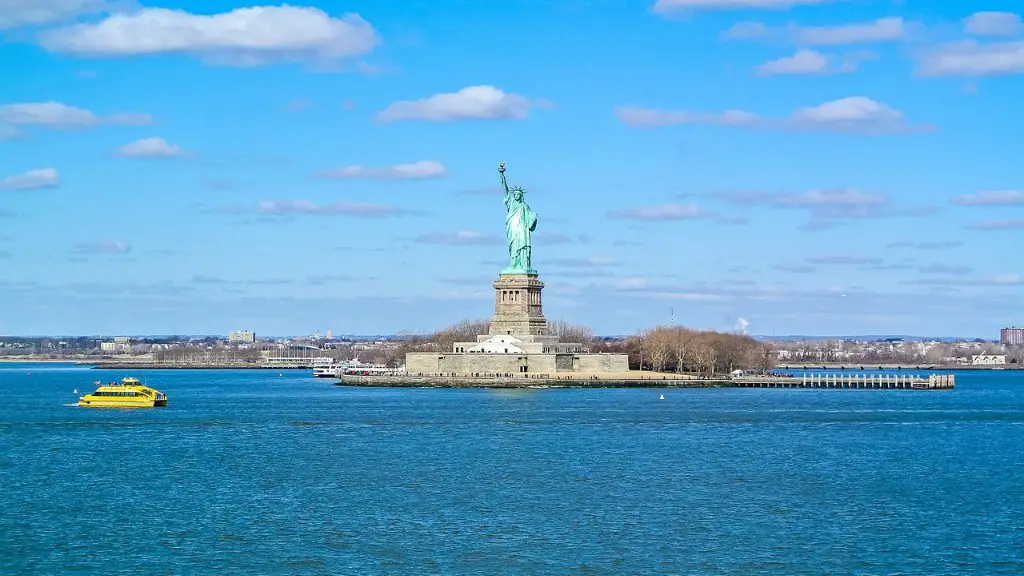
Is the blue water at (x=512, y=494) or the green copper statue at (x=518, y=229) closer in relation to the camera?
the blue water at (x=512, y=494)

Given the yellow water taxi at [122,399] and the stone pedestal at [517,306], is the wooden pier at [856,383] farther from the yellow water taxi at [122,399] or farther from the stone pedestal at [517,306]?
the yellow water taxi at [122,399]

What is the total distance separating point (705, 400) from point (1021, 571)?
54.9 m

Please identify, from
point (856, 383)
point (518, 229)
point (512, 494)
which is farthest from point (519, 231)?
point (512, 494)

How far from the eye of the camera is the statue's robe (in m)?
104

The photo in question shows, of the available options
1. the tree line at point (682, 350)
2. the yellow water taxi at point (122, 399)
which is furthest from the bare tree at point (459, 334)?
the yellow water taxi at point (122, 399)

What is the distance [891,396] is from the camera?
94312mm

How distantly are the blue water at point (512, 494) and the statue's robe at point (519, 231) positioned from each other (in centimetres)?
3777

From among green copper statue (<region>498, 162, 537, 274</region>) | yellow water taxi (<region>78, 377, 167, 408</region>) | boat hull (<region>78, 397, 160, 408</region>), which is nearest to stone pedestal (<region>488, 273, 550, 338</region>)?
green copper statue (<region>498, 162, 537, 274</region>)

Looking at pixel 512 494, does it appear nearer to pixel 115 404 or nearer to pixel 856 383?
pixel 115 404

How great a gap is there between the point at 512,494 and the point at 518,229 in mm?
68298

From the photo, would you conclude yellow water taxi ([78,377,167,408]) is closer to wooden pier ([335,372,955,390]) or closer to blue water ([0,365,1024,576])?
blue water ([0,365,1024,576])

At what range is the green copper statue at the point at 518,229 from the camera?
10400 centimetres

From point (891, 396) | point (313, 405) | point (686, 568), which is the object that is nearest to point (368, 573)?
point (686, 568)

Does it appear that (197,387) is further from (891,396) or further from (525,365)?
(891,396)
